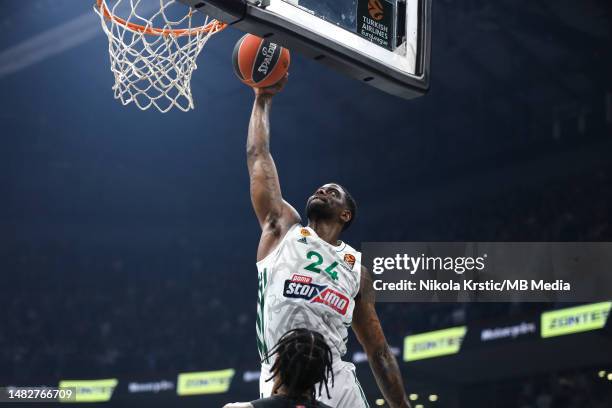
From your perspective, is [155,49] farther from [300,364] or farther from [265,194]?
[300,364]

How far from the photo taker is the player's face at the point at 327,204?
13.7 ft

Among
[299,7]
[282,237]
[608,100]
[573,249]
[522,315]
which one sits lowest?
[282,237]

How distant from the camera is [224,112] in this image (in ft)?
59.0

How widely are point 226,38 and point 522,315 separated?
259 inches

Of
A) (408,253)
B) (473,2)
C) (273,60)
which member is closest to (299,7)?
(273,60)

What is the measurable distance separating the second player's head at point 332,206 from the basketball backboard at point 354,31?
0.57m

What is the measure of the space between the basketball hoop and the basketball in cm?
34

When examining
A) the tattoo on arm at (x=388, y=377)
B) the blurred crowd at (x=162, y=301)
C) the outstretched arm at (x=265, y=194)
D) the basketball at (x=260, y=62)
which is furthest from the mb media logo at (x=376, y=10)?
the blurred crowd at (x=162, y=301)

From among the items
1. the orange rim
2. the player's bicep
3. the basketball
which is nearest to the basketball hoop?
the orange rim

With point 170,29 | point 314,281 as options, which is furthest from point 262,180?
point 170,29

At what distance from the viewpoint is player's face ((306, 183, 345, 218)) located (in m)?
4.19

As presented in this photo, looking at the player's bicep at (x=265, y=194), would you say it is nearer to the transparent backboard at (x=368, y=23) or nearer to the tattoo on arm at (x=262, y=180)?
the tattoo on arm at (x=262, y=180)

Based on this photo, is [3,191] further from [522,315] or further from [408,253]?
[522,315]

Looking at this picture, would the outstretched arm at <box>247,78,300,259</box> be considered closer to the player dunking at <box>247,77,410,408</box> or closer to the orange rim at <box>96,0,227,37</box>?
the player dunking at <box>247,77,410,408</box>
